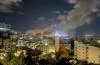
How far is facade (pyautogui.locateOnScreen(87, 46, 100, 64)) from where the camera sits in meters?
16.3

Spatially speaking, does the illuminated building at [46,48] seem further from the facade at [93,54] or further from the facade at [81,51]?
the facade at [93,54]

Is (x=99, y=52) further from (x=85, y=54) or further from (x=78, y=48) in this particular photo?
(x=78, y=48)

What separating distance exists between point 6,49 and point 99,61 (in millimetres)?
21621

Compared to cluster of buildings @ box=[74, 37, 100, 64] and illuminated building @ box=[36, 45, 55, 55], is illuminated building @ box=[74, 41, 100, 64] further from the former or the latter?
illuminated building @ box=[36, 45, 55, 55]

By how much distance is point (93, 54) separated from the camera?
16828mm

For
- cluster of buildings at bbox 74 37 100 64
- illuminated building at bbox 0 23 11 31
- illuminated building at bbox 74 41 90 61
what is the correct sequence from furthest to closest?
illuminated building at bbox 0 23 11 31 < illuminated building at bbox 74 41 90 61 < cluster of buildings at bbox 74 37 100 64

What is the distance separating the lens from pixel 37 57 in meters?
18.3

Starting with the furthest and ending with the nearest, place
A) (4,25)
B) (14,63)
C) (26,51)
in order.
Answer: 1. (4,25)
2. (26,51)
3. (14,63)

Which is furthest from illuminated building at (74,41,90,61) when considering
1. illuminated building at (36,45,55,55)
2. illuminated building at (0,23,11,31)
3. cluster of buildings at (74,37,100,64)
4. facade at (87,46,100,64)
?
illuminated building at (0,23,11,31)

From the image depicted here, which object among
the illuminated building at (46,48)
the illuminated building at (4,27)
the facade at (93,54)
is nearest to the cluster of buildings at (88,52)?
the facade at (93,54)

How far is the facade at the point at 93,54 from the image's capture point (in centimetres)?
1634

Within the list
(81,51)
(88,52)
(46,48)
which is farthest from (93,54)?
(46,48)

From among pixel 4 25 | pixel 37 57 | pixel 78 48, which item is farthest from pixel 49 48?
pixel 4 25

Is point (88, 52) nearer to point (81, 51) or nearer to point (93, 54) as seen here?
point (93, 54)
